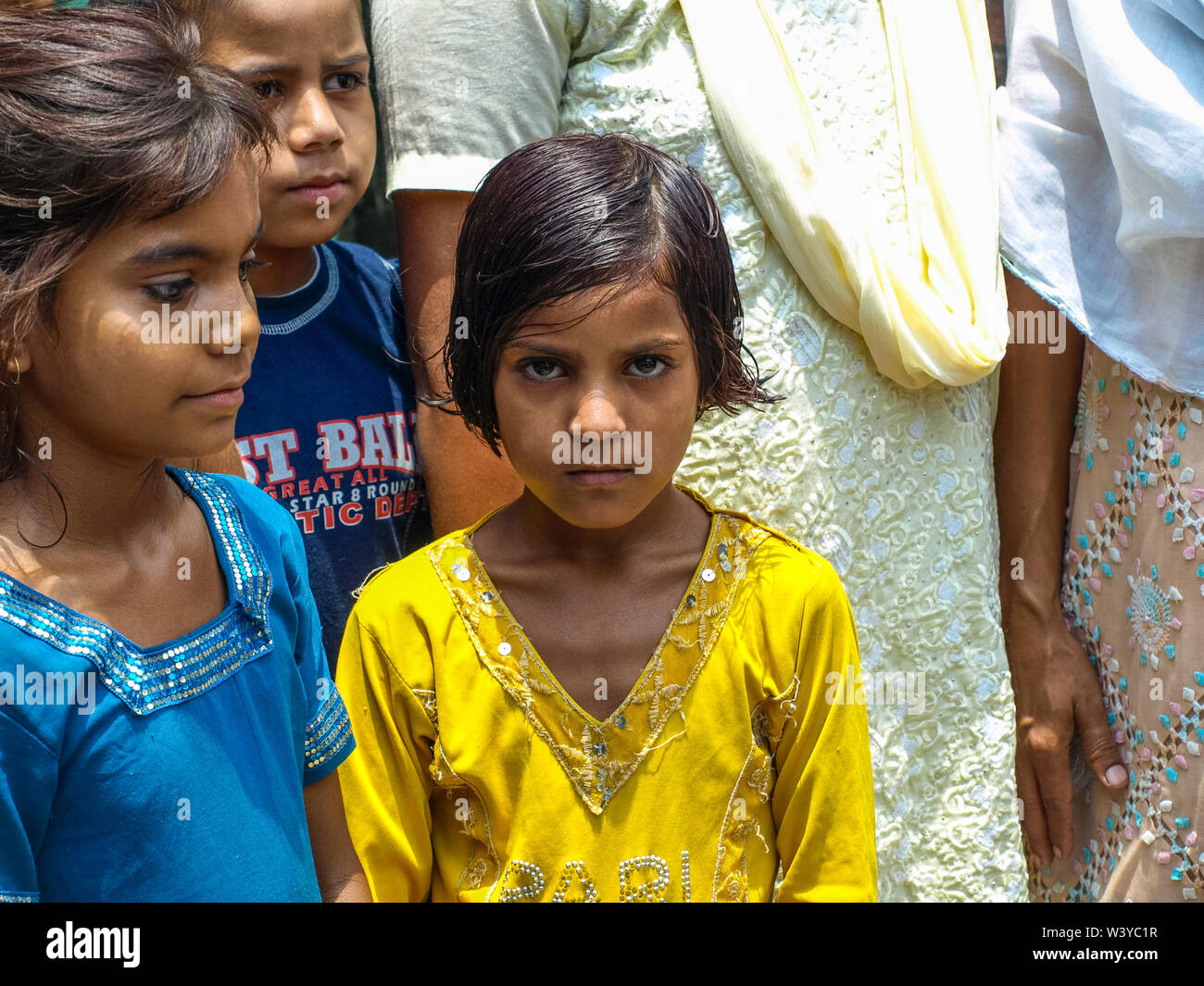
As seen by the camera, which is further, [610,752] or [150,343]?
[610,752]

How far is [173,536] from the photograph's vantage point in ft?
4.64

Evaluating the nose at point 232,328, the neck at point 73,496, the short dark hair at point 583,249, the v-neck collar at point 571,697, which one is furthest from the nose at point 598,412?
the neck at point 73,496

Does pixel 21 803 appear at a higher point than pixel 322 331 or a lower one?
lower

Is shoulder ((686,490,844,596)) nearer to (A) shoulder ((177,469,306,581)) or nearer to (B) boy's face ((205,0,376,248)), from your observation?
(A) shoulder ((177,469,306,581))

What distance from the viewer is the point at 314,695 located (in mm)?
1536

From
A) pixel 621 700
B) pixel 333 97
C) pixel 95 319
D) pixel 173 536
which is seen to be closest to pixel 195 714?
pixel 173 536

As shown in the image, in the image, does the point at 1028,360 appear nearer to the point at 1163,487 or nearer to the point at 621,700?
the point at 1163,487

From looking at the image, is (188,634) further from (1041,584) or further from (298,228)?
(1041,584)

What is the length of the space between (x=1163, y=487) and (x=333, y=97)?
1449 millimetres

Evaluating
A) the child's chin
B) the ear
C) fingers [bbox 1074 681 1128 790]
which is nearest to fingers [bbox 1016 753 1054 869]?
fingers [bbox 1074 681 1128 790]

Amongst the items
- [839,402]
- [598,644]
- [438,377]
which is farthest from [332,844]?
[839,402]

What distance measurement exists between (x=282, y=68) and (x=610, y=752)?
107cm

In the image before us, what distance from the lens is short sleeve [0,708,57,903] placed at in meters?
1.20

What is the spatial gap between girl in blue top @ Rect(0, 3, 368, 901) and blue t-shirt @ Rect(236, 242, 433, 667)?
50 cm
